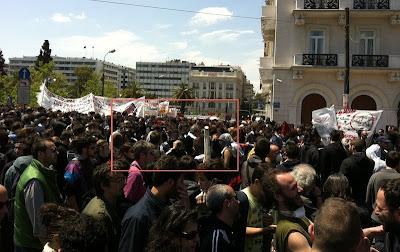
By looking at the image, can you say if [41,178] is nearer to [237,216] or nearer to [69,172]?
[69,172]

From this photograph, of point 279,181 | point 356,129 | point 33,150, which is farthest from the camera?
point 356,129

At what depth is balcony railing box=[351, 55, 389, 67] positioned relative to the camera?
25.5 meters

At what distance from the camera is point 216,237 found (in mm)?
3721

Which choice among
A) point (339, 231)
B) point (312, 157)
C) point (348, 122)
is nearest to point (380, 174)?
point (312, 157)

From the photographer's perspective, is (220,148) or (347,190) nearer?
(347,190)

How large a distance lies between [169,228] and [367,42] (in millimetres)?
26412

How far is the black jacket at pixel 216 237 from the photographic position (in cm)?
371

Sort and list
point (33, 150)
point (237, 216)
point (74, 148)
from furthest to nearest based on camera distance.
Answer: point (74, 148) < point (33, 150) < point (237, 216)

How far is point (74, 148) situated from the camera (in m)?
6.80

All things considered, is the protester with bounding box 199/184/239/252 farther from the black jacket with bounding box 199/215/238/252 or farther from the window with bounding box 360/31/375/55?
the window with bounding box 360/31/375/55

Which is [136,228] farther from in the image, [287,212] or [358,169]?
[358,169]

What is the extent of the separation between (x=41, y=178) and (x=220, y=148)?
4987 mm

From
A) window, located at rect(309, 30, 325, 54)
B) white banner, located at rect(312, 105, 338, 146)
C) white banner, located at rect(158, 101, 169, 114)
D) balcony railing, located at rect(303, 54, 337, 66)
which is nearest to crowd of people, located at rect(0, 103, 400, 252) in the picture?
white banner, located at rect(312, 105, 338, 146)

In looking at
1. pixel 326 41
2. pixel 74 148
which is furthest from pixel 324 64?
pixel 74 148
